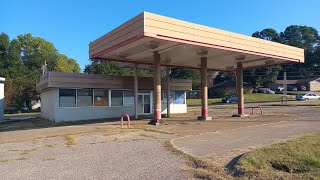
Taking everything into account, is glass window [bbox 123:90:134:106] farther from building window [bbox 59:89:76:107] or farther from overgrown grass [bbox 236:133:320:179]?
overgrown grass [bbox 236:133:320:179]

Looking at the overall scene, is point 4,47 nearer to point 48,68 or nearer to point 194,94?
point 48,68

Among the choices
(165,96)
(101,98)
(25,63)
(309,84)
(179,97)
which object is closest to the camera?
(101,98)

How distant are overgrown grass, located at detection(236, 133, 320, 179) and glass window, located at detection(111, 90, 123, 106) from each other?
62.7 feet

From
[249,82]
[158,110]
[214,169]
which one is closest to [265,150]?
[214,169]

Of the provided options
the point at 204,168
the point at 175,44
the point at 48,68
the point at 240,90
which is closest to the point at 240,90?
the point at 240,90

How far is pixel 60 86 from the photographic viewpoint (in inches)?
954

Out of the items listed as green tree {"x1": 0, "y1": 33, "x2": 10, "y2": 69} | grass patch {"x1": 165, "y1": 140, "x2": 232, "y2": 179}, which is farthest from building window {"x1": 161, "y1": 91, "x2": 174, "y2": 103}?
green tree {"x1": 0, "y1": 33, "x2": 10, "y2": 69}

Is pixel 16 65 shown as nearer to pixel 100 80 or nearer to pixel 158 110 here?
pixel 100 80

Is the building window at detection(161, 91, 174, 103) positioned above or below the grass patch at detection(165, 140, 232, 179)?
above

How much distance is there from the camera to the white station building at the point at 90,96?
968 inches

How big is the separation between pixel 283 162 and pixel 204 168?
79.6 inches

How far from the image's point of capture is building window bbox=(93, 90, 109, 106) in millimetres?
26552

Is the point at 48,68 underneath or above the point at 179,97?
above

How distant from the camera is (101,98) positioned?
88.4ft
